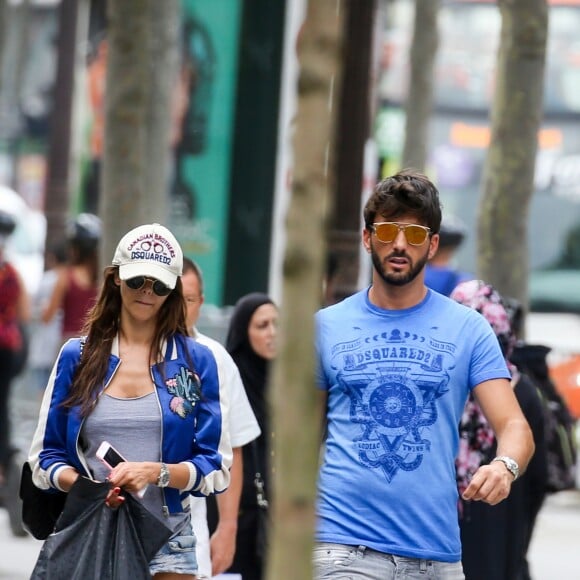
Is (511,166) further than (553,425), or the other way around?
(511,166)

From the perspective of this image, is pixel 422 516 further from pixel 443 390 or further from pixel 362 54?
pixel 362 54

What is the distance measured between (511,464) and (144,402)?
3.68 ft

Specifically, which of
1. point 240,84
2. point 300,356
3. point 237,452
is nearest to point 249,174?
point 240,84

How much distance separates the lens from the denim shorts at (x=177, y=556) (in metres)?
5.30

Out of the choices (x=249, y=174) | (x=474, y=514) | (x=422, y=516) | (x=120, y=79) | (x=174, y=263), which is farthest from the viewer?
(x=249, y=174)

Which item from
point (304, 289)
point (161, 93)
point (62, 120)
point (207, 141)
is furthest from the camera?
point (62, 120)

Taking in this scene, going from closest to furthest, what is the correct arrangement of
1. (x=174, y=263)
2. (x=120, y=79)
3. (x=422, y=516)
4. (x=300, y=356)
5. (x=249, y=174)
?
(x=300, y=356) < (x=422, y=516) < (x=174, y=263) < (x=120, y=79) < (x=249, y=174)

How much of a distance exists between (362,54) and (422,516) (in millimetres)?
A: 5799

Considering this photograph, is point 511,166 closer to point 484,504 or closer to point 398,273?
point 484,504

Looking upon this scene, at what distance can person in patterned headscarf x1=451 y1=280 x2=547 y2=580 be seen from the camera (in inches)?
257

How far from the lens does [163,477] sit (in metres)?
5.24

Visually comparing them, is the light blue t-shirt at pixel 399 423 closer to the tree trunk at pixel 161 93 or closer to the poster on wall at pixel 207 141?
the tree trunk at pixel 161 93

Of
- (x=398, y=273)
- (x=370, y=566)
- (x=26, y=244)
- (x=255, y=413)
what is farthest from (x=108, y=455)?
(x=26, y=244)

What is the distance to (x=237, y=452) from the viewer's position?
681 cm
